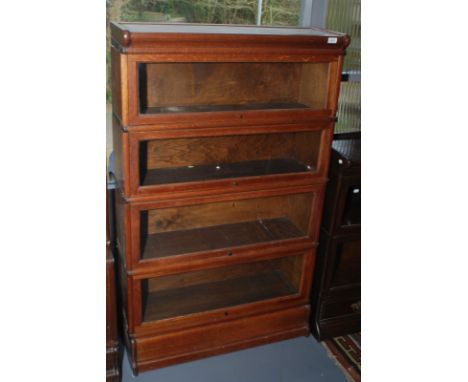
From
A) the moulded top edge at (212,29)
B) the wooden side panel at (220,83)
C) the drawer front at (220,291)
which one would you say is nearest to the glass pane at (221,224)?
the drawer front at (220,291)

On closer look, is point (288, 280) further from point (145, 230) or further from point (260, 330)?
point (145, 230)

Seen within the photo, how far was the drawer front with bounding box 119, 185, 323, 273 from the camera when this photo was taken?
185cm

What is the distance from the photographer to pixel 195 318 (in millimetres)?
2051

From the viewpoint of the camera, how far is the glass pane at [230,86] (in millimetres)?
1824

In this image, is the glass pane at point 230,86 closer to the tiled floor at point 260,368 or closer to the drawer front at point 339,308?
the drawer front at point 339,308

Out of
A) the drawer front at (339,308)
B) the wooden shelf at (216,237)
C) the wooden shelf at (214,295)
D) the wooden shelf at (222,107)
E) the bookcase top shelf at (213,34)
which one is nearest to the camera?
the bookcase top shelf at (213,34)

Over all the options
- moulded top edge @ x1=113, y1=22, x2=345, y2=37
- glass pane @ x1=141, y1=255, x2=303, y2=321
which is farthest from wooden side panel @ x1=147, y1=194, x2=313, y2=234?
moulded top edge @ x1=113, y1=22, x2=345, y2=37

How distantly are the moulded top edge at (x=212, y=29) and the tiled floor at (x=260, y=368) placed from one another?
1420mm

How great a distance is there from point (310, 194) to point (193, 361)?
926 millimetres

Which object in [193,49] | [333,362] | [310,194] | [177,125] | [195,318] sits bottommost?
[333,362]

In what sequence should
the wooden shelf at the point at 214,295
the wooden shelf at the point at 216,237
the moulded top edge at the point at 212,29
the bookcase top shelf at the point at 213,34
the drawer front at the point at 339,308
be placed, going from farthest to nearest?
the drawer front at the point at 339,308, the wooden shelf at the point at 214,295, the wooden shelf at the point at 216,237, the moulded top edge at the point at 212,29, the bookcase top shelf at the point at 213,34

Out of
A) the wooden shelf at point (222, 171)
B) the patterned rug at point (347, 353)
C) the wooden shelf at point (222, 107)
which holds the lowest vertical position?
the patterned rug at point (347, 353)
